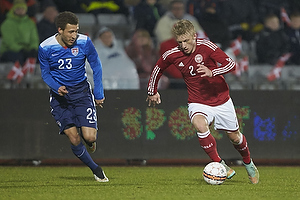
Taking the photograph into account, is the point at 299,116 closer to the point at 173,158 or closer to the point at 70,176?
the point at 173,158

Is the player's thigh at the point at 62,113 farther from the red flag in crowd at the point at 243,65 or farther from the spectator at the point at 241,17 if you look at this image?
the spectator at the point at 241,17

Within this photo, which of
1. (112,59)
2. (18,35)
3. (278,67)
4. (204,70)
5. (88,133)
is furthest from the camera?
(278,67)

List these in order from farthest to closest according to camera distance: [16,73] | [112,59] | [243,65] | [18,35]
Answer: [243,65]
[18,35]
[112,59]
[16,73]

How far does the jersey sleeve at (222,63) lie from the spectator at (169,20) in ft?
15.4

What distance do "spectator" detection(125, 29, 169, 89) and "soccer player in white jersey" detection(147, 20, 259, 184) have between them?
4322 millimetres

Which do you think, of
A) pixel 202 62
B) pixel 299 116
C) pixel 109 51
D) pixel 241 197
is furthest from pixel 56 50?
pixel 299 116

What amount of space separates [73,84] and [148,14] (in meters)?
5.52

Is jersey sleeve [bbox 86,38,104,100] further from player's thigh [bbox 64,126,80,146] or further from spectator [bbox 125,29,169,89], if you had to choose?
spectator [bbox 125,29,169,89]

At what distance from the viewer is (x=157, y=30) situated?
1229 cm

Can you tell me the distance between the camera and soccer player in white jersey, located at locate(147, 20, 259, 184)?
731 cm

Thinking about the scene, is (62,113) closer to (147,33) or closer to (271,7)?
(147,33)

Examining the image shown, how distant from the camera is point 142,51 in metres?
12.1

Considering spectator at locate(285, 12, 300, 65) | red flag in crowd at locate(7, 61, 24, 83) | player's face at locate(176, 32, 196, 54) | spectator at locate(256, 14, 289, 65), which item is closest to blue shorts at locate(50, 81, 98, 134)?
player's face at locate(176, 32, 196, 54)

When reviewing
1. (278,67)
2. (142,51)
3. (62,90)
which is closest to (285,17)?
(278,67)
